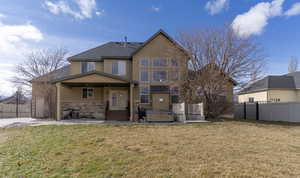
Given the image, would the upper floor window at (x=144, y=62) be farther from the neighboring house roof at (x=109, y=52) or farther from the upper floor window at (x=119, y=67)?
the upper floor window at (x=119, y=67)

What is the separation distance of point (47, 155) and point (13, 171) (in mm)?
1017

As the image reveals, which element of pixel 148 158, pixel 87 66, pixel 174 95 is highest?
pixel 87 66

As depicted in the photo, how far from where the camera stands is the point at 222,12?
1540cm

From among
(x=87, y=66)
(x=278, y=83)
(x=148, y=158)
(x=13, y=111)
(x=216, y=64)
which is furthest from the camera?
(x=278, y=83)

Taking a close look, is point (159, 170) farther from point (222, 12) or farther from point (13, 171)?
point (222, 12)

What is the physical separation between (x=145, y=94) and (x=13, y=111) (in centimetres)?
1421

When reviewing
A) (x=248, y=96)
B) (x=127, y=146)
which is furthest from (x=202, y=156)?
(x=248, y=96)

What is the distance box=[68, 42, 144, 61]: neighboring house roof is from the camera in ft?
53.7

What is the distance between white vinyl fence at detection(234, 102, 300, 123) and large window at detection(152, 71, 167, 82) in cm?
910

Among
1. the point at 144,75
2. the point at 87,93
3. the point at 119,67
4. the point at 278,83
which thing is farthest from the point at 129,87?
the point at 278,83

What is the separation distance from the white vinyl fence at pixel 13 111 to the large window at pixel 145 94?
42.1 ft

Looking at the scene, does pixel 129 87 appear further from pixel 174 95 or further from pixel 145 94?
pixel 174 95

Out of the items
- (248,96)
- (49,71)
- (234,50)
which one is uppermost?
(234,50)

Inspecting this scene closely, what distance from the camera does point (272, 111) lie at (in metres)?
14.1
